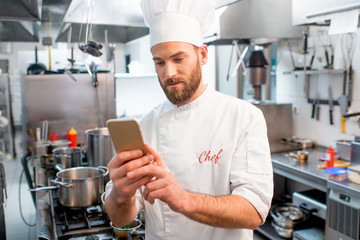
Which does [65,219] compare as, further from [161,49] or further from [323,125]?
[323,125]

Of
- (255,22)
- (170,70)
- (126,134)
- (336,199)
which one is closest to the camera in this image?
(126,134)

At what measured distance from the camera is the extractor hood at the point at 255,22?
10.5 feet

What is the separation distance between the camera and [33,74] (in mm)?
3746

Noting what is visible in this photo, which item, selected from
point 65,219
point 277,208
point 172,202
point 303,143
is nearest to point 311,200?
point 277,208

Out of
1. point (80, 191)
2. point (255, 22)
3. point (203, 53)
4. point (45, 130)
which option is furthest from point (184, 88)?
point (45, 130)

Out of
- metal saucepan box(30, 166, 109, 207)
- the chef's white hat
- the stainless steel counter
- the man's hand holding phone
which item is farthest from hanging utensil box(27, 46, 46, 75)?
the man's hand holding phone

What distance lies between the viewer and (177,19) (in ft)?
4.36

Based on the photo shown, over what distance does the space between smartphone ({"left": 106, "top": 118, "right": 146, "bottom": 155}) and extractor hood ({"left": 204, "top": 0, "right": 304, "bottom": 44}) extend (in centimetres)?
247

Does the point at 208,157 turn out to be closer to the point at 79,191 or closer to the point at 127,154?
the point at 127,154

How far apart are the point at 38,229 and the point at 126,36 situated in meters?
2.50

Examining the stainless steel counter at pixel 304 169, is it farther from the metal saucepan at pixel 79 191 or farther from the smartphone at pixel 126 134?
the smartphone at pixel 126 134

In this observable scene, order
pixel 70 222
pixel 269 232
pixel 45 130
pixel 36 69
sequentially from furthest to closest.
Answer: pixel 36 69 → pixel 45 130 → pixel 269 232 → pixel 70 222

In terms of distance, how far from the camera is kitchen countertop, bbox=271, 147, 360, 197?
2.33 m

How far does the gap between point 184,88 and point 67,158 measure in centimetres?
145
